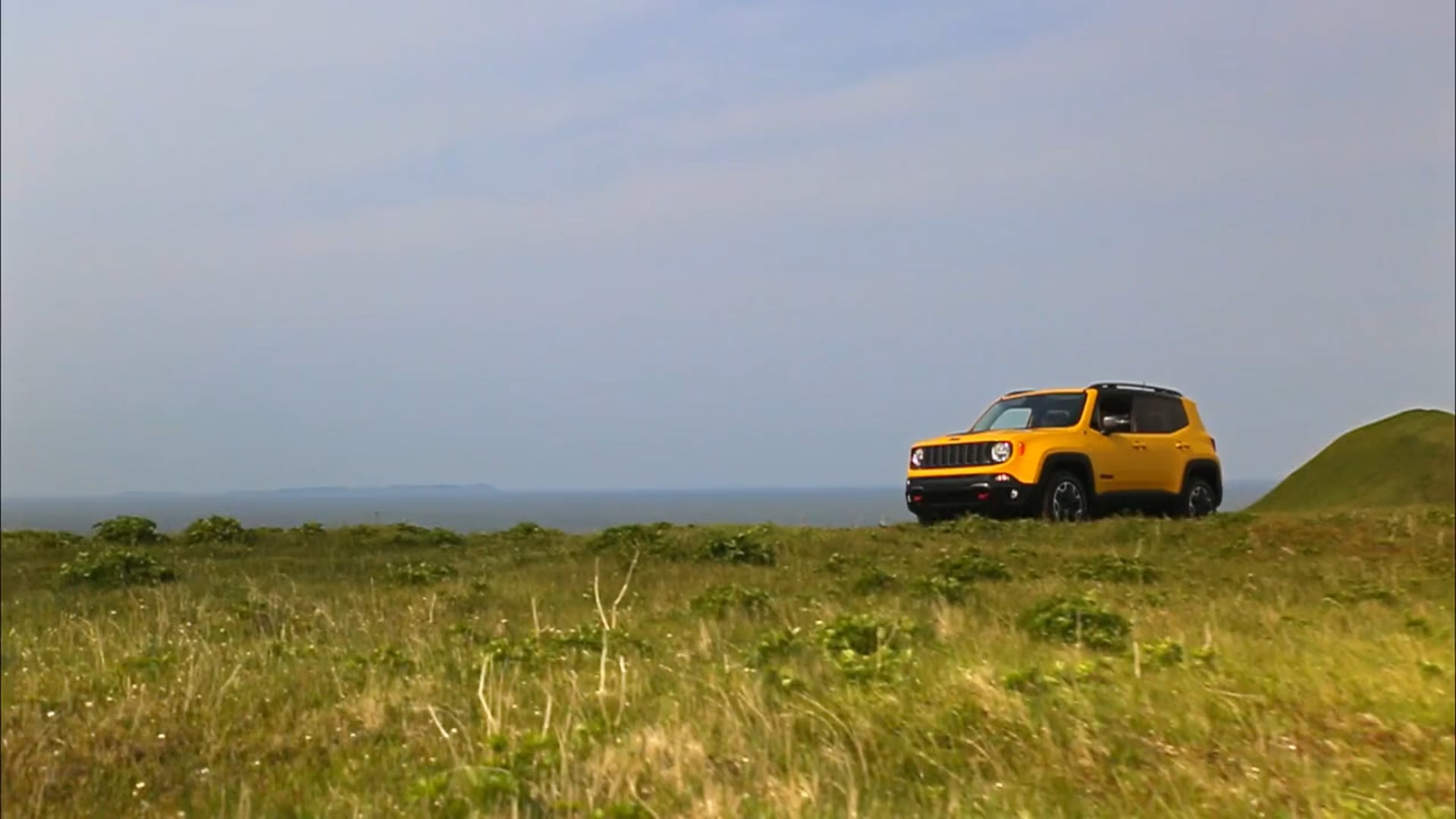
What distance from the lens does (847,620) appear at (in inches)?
277

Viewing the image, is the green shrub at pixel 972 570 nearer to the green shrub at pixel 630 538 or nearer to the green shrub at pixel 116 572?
the green shrub at pixel 630 538

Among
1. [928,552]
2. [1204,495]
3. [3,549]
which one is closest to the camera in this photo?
[928,552]

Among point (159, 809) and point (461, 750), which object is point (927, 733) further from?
point (159, 809)

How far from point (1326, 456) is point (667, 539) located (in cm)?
1513

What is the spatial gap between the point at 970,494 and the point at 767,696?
9671mm

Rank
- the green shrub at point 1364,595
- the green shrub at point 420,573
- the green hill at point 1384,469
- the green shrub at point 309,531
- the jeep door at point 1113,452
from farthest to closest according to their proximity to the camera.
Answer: the green hill at point 1384,469 < the green shrub at point 309,531 < the jeep door at point 1113,452 < the green shrub at point 420,573 < the green shrub at point 1364,595

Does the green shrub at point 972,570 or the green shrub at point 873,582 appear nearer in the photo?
the green shrub at point 873,582

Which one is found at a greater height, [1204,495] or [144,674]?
[1204,495]

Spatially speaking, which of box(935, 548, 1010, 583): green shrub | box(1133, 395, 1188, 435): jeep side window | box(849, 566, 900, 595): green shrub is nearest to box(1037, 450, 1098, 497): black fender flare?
box(1133, 395, 1188, 435): jeep side window

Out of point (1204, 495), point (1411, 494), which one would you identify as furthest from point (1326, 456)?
point (1204, 495)

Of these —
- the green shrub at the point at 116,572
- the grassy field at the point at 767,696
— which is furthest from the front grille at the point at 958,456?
the green shrub at the point at 116,572

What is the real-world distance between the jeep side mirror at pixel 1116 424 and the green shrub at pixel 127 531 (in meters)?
12.9

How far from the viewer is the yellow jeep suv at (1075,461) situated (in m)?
14.6

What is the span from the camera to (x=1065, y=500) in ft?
48.5
